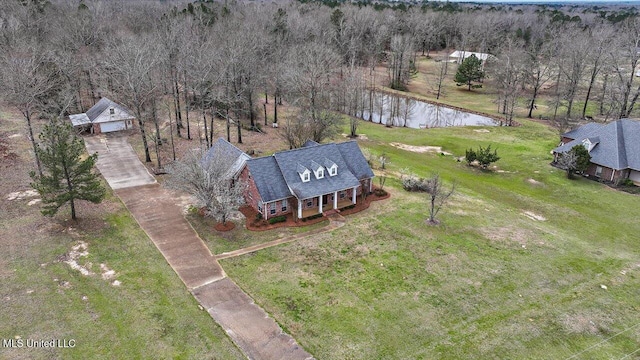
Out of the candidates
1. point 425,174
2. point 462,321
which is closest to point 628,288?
point 462,321

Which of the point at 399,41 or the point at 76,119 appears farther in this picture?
the point at 399,41

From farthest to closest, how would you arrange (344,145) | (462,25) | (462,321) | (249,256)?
1. (462,25)
2. (344,145)
3. (249,256)
4. (462,321)

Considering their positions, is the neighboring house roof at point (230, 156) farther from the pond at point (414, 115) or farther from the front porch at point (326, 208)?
the pond at point (414, 115)

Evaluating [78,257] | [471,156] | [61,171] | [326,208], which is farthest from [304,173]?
[471,156]

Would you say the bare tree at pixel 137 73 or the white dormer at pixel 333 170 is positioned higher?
the bare tree at pixel 137 73

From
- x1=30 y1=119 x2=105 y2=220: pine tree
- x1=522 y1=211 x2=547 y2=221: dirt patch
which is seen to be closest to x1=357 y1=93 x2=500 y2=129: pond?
x1=522 y1=211 x2=547 y2=221: dirt patch

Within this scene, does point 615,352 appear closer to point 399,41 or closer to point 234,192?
point 234,192

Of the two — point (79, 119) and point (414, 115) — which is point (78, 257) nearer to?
point (79, 119)

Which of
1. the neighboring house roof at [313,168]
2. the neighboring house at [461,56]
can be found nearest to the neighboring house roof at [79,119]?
the neighboring house roof at [313,168]
